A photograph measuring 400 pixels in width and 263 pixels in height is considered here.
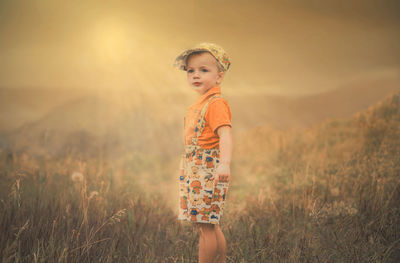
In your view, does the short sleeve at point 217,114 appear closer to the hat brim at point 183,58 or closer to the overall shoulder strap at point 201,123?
the overall shoulder strap at point 201,123

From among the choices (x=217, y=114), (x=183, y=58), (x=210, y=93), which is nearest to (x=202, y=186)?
(x=217, y=114)

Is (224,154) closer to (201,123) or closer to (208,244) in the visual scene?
(201,123)

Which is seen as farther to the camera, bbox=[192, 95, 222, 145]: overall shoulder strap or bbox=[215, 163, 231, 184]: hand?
bbox=[192, 95, 222, 145]: overall shoulder strap

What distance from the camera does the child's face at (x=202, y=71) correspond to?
215 cm

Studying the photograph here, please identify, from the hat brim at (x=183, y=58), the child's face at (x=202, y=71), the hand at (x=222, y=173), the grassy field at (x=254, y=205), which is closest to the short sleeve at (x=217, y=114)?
the child's face at (x=202, y=71)

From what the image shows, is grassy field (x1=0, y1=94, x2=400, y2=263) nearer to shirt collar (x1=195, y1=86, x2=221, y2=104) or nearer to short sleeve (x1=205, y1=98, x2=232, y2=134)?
short sleeve (x1=205, y1=98, x2=232, y2=134)

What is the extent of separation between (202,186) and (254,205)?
1581 mm

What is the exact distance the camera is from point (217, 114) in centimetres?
207

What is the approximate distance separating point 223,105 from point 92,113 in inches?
157

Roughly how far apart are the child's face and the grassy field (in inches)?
42.2

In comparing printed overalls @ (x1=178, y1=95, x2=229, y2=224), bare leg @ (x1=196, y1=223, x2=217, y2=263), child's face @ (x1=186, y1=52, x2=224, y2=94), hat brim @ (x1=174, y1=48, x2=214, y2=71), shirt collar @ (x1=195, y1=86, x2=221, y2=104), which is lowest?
bare leg @ (x1=196, y1=223, x2=217, y2=263)

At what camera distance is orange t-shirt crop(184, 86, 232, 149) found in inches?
81.2

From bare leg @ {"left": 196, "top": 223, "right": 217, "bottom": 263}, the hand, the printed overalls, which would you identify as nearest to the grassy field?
bare leg @ {"left": 196, "top": 223, "right": 217, "bottom": 263}

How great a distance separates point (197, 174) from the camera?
211 centimetres
